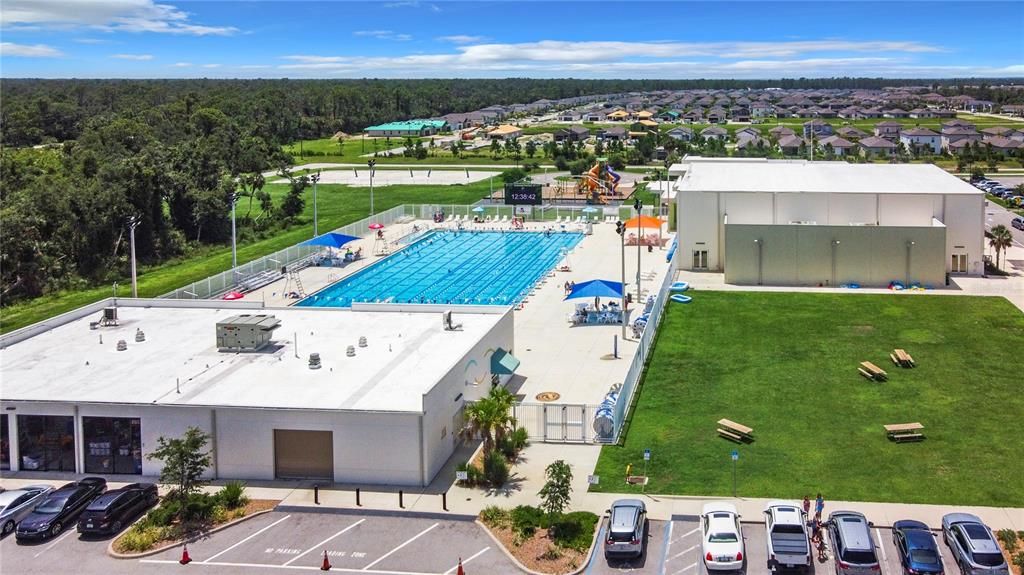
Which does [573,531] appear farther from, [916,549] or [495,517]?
[916,549]

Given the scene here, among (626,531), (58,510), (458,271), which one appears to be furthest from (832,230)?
(58,510)

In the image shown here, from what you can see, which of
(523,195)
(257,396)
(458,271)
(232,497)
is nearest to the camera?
(232,497)

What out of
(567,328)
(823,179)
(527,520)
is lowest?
(527,520)

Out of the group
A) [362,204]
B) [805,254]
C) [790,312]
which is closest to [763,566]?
[790,312]

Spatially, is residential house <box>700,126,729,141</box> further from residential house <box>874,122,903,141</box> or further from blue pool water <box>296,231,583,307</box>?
blue pool water <box>296,231,583,307</box>

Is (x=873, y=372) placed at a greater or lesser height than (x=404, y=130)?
lesser

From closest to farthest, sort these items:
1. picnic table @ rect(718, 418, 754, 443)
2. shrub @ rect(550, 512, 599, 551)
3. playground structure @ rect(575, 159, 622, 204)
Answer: shrub @ rect(550, 512, 599, 551), picnic table @ rect(718, 418, 754, 443), playground structure @ rect(575, 159, 622, 204)

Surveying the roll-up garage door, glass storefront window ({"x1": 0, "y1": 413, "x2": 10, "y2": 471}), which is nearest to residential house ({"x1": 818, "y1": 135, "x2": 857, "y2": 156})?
the roll-up garage door
